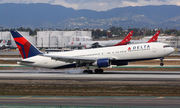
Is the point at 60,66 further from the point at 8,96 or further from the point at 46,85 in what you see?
the point at 8,96

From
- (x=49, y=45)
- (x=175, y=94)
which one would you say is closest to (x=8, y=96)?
(x=175, y=94)

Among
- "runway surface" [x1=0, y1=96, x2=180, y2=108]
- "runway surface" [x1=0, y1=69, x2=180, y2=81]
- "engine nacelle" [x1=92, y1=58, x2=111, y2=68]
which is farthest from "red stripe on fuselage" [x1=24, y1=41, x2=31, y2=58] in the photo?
"runway surface" [x1=0, y1=96, x2=180, y2=108]

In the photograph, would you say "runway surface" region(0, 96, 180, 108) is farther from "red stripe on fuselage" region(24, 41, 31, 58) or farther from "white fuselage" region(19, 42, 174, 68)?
"red stripe on fuselage" region(24, 41, 31, 58)

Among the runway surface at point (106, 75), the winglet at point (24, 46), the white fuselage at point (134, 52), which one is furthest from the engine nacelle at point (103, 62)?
the winglet at point (24, 46)

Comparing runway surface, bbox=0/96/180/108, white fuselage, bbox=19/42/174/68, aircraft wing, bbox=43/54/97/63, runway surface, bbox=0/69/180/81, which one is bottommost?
runway surface, bbox=0/96/180/108

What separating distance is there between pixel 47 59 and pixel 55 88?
55.7ft

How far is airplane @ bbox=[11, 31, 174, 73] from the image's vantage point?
1652 inches

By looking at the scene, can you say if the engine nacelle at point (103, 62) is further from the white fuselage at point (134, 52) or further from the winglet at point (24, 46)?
the winglet at point (24, 46)

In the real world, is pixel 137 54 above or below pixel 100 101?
above

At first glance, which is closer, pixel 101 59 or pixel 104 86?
pixel 104 86

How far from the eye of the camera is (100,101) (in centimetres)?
2130

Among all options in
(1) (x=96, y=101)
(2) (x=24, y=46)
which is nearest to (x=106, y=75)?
(2) (x=24, y=46)

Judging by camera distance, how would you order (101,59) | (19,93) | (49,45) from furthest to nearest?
(49,45) → (101,59) → (19,93)

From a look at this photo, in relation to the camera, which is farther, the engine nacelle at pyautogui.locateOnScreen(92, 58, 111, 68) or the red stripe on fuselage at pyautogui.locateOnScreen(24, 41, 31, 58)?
the red stripe on fuselage at pyautogui.locateOnScreen(24, 41, 31, 58)
